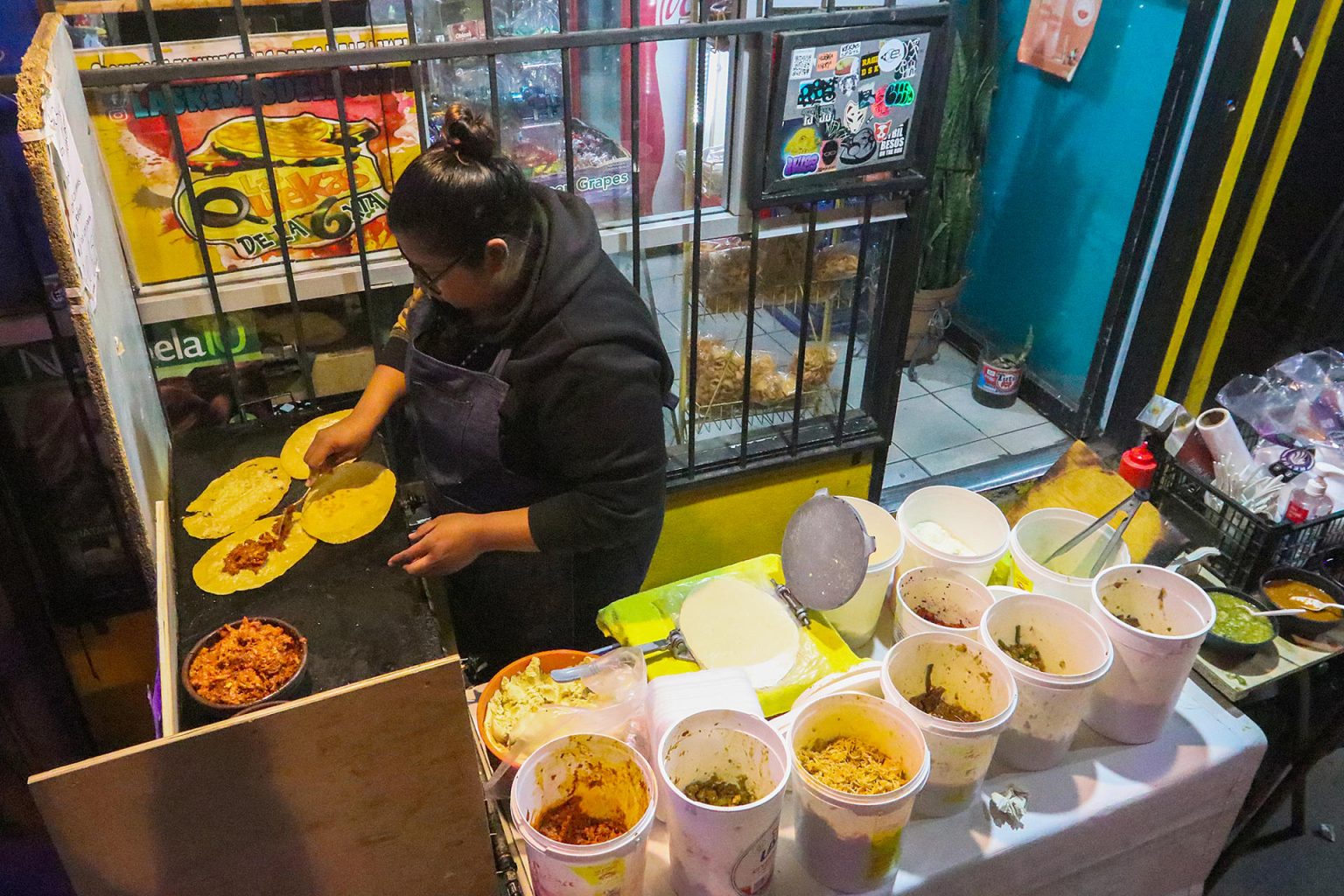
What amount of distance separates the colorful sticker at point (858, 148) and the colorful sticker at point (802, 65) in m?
0.19

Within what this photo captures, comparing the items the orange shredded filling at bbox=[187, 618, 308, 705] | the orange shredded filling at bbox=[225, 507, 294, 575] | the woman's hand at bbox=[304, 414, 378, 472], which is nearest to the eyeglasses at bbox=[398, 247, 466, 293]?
the woman's hand at bbox=[304, 414, 378, 472]

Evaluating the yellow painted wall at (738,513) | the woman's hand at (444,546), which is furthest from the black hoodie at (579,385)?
the yellow painted wall at (738,513)

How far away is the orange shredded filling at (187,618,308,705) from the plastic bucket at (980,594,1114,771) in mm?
988

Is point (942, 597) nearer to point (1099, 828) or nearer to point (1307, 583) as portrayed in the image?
point (1099, 828)

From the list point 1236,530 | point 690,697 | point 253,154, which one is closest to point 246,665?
point 690,697

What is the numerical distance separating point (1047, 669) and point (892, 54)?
1304 millimetres

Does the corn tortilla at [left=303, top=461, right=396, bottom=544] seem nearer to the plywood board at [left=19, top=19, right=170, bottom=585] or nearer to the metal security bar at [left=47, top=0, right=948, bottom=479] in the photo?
the plywood board at [left=19, top=19, right=170, bottom=585]

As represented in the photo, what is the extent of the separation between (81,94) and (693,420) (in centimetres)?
138

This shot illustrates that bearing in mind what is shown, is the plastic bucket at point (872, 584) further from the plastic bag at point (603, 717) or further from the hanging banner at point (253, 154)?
the hanging banner at point (253, 154)

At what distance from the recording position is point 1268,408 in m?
2.41

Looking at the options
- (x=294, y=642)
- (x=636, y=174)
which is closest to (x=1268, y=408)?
(x=636, y=174)

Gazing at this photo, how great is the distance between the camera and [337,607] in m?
1.41

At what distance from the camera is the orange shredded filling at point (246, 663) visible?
4.02 feet

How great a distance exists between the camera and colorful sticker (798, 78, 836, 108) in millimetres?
1983
